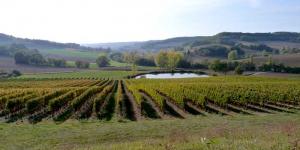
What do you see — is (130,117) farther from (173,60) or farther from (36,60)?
(36,60)

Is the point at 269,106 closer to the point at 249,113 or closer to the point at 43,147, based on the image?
the point at 249,113

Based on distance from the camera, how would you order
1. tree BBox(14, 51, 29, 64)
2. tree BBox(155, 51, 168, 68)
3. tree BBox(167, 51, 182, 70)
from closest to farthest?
tree BBox(167, 51, 182, 70) → tree BBox(155, 51, 168, 68) → tree BBox(14, 51, 29, 64)

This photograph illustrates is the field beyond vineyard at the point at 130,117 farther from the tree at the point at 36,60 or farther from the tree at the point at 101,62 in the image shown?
the tree at the point at 36,60

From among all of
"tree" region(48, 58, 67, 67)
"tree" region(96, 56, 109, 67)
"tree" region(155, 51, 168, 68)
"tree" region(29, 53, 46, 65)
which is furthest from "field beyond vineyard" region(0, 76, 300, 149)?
"tree" region(29, 53, 46, 65)

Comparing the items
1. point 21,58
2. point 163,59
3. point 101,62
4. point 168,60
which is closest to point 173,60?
point 168,60

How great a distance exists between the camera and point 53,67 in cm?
16112

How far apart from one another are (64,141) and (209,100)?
26.4 m

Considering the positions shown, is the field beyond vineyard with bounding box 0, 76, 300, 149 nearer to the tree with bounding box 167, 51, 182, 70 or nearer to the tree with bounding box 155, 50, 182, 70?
the tree with bounding box 167, 51, 182, 70

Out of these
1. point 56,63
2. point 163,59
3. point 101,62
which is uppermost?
point 163,59

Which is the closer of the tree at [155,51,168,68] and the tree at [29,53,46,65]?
the tree at [155,51,168,68]

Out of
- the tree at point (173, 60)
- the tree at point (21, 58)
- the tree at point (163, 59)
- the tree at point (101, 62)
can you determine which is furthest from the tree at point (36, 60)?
the tree at point (173, 60)

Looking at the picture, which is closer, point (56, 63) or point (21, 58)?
point (56, 63)

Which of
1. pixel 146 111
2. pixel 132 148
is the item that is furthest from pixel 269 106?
pixel 132 148

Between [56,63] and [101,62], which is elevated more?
[101,62]
